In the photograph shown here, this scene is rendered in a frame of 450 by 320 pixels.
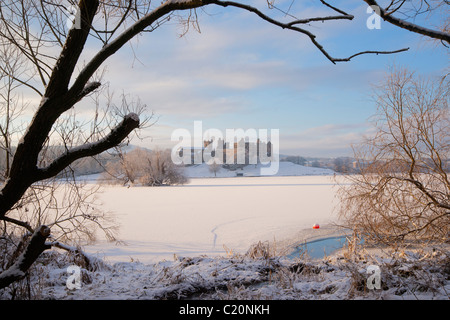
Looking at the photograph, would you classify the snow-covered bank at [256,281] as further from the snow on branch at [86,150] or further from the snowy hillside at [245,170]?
the snowy hillside at [245,170]

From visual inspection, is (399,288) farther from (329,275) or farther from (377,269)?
(329,275)

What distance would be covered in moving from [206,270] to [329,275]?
1.65 meters

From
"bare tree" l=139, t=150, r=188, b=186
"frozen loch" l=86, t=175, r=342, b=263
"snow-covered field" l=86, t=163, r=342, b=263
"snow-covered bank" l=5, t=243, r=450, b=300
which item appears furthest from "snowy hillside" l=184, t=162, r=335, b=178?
"snow-covered bank" l=5, t=243, r=450, b=300

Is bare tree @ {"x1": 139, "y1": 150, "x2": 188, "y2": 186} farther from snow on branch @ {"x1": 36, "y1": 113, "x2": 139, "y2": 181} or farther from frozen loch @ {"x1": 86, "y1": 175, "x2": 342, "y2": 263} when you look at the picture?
snow on branch @ {"x1": 36, "y1": 113, "x2": 139, "y2": 181}

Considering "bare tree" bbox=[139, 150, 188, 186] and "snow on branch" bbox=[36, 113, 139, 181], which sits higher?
"snow on branch" bbox=[36, 113, 139, 181]

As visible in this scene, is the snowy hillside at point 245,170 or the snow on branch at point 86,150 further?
the snowy hillside at point 245,170

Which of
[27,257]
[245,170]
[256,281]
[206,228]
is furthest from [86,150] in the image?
[245,170]

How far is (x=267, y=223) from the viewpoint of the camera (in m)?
13.1

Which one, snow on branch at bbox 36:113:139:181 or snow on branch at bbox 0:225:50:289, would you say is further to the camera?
snow on branch at bbox 0:225:50:289

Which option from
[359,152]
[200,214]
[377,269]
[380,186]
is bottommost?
[200,214]

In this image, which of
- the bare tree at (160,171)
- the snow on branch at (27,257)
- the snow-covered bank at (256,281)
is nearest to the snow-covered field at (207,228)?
the snow-covered bank at (256,281)

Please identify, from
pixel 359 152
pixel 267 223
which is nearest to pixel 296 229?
pixel 267 223

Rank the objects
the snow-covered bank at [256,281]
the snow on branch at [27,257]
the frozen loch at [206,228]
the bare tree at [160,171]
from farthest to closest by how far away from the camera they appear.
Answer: the bare tree at [160,171], the frozen loch at [206,228], the snow-covered bank at [256,281], the snow on branch at [27,257]

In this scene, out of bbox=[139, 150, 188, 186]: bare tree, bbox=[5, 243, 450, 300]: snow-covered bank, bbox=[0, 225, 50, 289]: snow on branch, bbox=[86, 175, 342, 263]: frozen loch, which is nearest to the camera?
bbox=[0, 225, 50, 289]: snow on branch
